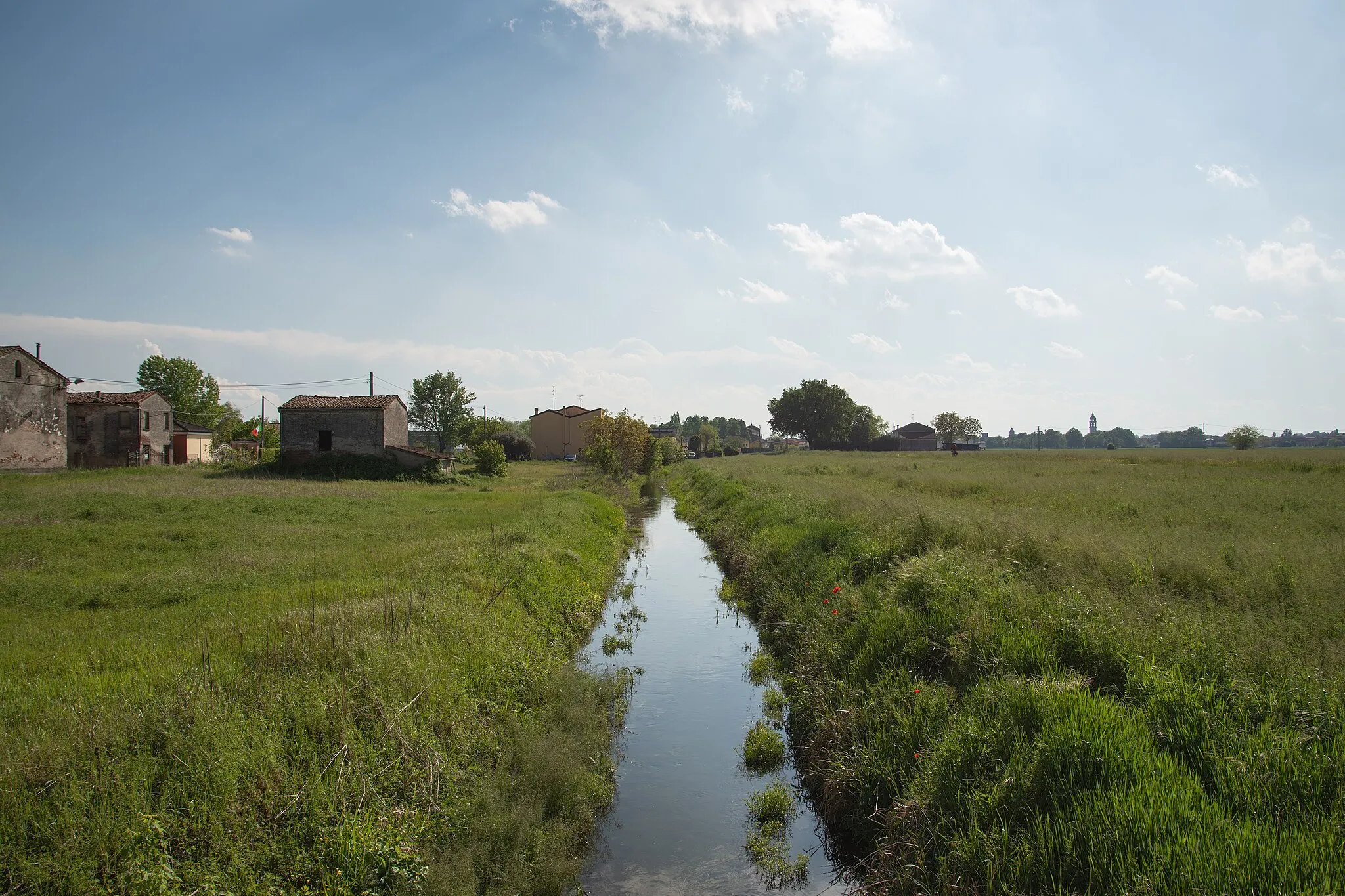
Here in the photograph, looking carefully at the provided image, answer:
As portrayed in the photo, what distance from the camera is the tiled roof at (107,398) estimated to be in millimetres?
49750

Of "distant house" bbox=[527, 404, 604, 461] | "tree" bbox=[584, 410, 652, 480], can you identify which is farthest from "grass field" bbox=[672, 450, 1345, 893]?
"distant house" bbox=[527, 404, 604, 461]

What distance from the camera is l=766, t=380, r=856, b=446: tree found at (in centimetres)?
12012

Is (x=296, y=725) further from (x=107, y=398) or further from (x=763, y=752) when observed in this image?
(x=107, y=398)

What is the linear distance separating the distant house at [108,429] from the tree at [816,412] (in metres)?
94.0

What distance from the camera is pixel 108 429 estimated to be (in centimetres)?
5003

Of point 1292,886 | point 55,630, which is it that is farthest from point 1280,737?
point 55,630

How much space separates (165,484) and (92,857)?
106 feet

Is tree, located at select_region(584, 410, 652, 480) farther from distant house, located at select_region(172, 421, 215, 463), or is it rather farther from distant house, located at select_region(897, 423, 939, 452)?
distant house, located at select_region(897, 423, 939, 452)

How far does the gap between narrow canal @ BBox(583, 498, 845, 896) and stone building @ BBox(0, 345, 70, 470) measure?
40.5 meters

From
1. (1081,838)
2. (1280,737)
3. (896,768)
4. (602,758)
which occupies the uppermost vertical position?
(1280,737)

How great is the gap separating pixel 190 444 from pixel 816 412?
9141 cm

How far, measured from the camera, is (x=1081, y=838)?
4.88m

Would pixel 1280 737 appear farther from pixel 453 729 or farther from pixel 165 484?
pixel 165 484

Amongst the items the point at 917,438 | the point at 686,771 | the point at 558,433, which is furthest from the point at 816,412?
the point at 686,771
